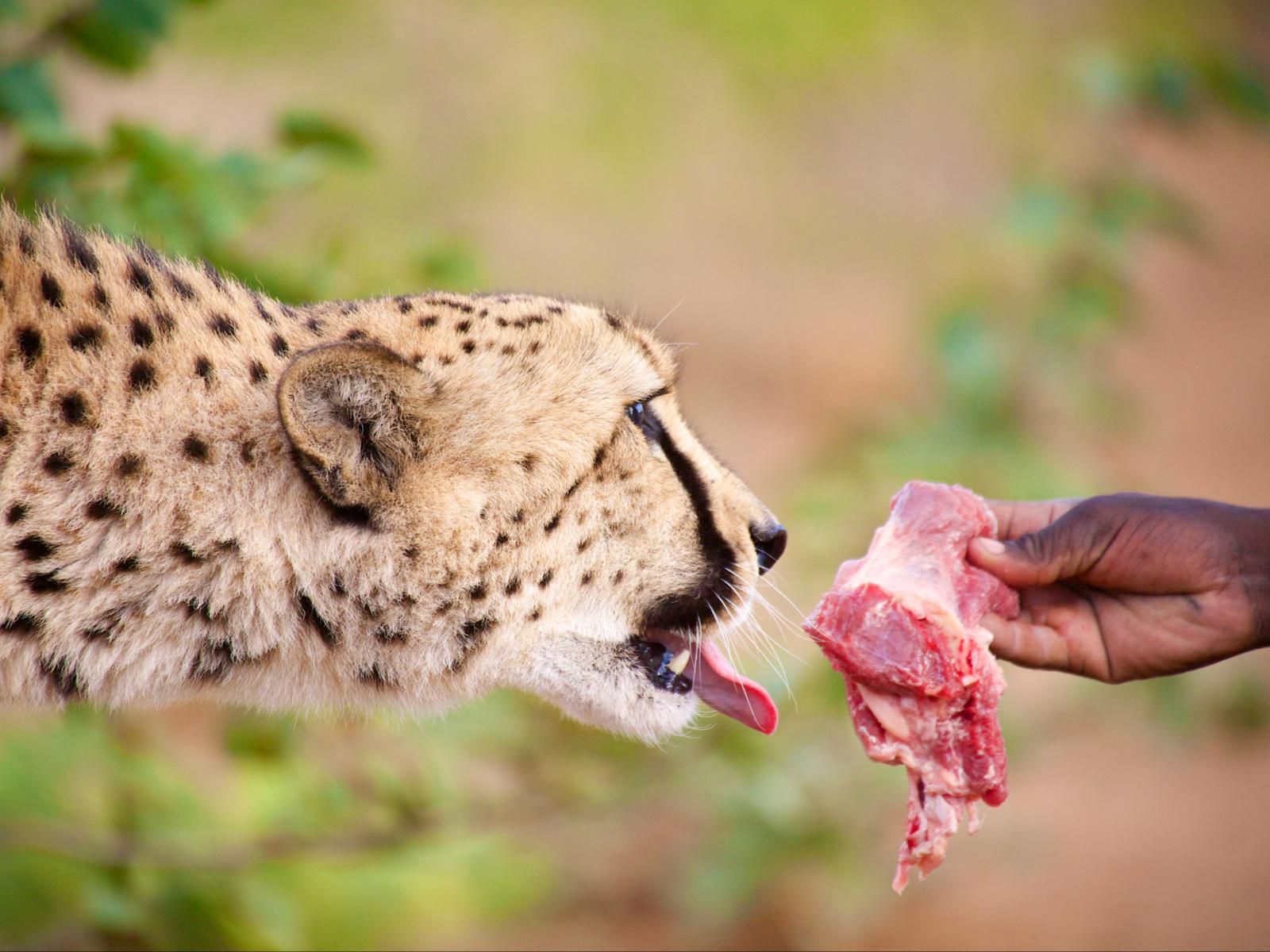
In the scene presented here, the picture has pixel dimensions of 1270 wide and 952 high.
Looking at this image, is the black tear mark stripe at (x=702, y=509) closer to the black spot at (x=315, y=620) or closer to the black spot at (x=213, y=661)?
the black spot at (x=315, y=620)

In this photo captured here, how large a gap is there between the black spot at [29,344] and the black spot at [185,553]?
1.19 feet

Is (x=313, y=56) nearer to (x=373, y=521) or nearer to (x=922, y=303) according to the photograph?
(x=922, y=303)

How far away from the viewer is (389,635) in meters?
2.27

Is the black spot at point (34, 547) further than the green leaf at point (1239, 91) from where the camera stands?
No

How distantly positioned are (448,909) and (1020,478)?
2.93 meters

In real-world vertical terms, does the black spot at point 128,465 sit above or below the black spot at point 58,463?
above

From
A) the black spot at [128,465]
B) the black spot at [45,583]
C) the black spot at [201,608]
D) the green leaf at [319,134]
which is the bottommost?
the black spot at [45,583]

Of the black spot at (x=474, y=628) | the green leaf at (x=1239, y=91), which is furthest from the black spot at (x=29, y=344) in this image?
the green leaf at (x=1239, y=91)

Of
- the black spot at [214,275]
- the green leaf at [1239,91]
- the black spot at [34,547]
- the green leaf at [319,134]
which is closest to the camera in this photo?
the black spot at [34,547]

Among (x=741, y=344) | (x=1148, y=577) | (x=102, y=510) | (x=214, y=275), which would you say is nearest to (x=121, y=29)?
(x=214, y=275)

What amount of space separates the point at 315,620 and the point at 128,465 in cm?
40

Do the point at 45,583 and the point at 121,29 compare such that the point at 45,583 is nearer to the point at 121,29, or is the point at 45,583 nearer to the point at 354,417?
the point at 354,417

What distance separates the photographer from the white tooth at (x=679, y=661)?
2.60m

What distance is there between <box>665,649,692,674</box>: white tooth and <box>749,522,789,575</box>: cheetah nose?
22 centimetres
